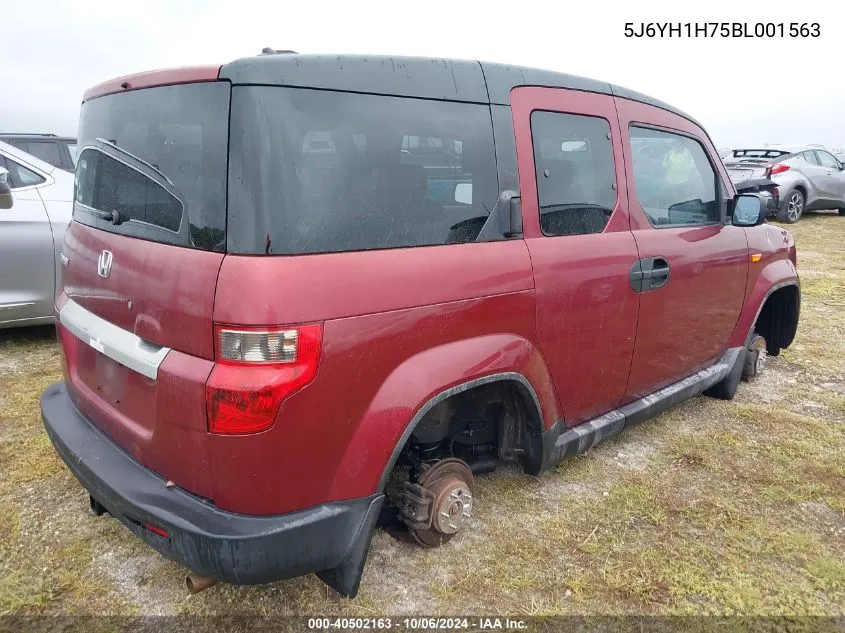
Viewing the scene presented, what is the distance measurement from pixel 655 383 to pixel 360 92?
7.43ft

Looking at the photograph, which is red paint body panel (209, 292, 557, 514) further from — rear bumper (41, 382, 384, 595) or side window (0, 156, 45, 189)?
side window (0, 156, 45, 189)

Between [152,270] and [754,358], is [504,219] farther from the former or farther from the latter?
[754,358]

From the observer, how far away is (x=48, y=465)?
308 cm

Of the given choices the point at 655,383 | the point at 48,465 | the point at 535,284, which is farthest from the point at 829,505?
the point at 48,465

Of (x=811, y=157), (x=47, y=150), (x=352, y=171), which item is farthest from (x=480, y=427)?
(x=811, y=157)

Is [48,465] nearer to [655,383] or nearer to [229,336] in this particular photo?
[229,336]

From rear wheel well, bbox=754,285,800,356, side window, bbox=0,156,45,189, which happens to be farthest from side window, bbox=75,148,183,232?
rear wheel well, bbox=754,285,800,356

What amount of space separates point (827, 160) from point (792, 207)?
1762mm

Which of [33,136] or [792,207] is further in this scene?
[792,207]

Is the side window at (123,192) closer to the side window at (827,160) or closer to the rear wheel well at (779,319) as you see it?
the rear wheel well at (779,319)

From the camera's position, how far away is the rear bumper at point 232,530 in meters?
1.79

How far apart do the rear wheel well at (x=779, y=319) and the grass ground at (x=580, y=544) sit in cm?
109

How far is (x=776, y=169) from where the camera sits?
12211mm

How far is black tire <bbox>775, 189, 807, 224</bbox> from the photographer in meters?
12.4
